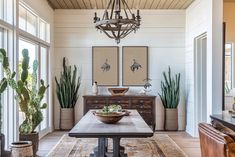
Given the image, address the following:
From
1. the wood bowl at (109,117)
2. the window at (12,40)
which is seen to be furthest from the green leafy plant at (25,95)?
the wood bowl at (109,117)

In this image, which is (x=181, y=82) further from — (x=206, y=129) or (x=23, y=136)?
(x=206, y=129)

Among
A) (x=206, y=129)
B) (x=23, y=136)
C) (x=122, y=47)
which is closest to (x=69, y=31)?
(x=122, y=47)

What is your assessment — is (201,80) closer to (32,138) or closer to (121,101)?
(121,101)

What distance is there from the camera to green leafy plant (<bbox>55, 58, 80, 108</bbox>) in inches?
325

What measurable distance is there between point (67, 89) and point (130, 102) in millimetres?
1588

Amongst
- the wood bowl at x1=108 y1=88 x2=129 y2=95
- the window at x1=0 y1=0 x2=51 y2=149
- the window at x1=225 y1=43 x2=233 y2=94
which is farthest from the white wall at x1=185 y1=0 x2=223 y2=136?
the window at x1=0 y1=0 x2=51 y2=149

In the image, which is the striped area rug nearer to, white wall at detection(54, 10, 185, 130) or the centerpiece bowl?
the centerpiece bowl

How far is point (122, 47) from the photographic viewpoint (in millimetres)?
8617

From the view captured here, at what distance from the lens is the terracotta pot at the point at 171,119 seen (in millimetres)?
8273

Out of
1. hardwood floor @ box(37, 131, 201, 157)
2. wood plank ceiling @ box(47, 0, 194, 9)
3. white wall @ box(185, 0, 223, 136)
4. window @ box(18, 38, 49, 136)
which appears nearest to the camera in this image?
white wall @ box(185, 0, 223, 136)

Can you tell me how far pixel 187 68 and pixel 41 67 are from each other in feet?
11.7

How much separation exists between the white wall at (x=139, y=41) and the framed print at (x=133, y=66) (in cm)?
16

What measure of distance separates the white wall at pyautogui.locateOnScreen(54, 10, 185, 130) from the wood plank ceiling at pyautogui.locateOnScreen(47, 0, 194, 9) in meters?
0.27

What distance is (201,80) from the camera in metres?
7.55
